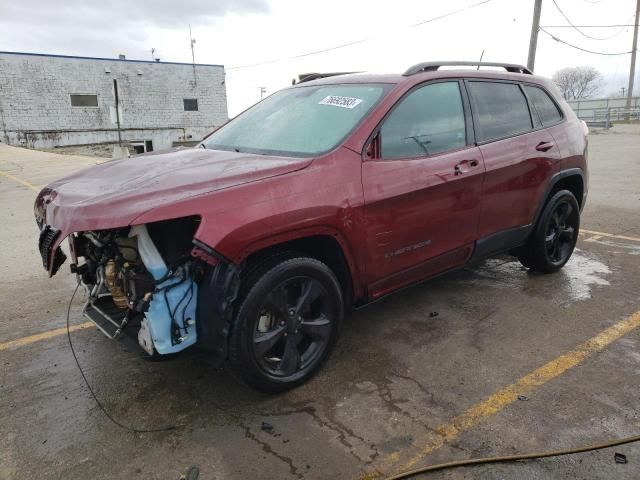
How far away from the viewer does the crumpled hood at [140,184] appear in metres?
2.47

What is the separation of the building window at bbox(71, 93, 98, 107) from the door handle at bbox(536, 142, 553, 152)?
110 ft

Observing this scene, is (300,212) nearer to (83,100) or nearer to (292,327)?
(292,327)

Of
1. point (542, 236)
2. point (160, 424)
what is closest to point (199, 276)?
point (160, 424)

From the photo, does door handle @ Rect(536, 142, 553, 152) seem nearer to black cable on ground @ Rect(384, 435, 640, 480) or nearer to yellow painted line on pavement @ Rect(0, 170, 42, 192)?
black cable on ground @ Rect(384, 435, 640, 480)

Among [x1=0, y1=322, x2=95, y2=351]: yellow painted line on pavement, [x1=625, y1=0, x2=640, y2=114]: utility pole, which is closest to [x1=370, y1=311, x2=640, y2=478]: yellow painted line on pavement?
[x1=0, y1=322, x2=95, y2=351]: yellow painted line on pavement

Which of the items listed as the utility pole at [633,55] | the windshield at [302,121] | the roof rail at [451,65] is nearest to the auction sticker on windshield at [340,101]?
the windshield at [302,121]

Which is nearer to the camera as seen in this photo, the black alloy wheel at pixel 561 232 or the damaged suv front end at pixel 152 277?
the damaged suv front end at pixel 152 277

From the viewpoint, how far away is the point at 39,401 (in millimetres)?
3025

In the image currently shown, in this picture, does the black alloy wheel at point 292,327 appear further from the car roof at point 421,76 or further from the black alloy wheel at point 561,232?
the black alloy wheel at point 561,232

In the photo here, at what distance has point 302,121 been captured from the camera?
3545mm

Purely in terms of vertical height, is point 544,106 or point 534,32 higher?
point 534,32

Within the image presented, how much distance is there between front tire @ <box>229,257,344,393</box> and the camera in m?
2.70

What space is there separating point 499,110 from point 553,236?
55.2 inches

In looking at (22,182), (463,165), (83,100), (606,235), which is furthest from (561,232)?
(83,100)
